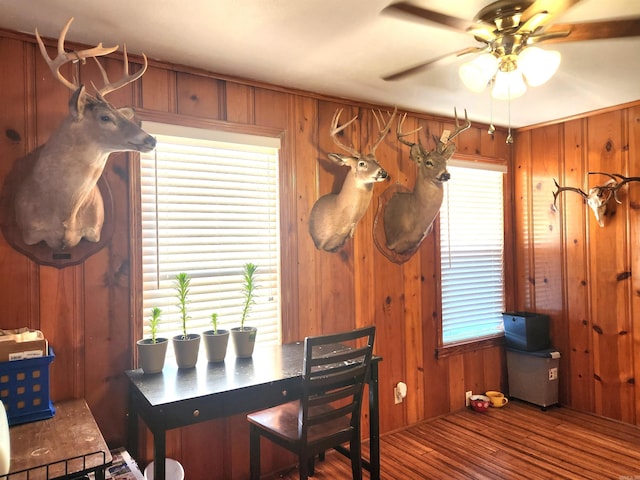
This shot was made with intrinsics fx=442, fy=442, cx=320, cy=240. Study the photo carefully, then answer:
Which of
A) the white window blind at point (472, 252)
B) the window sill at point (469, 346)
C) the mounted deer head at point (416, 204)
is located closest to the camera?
the mounted deer head at point (416, 204)

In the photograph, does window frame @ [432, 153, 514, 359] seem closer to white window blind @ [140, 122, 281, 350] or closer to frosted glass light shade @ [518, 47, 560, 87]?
white window blind @ [140, 122, 281, 350]

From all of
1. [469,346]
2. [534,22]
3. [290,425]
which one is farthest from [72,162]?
[469,346]

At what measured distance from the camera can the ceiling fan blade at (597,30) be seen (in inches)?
77.7

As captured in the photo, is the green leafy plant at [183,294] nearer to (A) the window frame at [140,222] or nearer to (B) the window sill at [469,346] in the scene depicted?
(A) the window frame at [140,222]

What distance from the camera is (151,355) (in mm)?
2201

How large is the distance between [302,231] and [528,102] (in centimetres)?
198

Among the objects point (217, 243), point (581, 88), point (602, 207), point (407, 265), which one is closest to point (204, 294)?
point (217, 243)

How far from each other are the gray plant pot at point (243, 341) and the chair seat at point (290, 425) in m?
0.35

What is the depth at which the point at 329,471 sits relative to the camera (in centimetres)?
278

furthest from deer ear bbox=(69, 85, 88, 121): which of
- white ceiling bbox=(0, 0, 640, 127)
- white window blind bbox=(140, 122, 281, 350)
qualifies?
white window blind bbox=(140, 122, 281, 350)

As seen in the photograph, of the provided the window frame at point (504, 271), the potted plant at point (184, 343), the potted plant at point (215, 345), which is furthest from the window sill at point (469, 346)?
the potted plant at point (184, 343)

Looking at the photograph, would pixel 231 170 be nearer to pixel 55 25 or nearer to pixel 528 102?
pixel 55 25

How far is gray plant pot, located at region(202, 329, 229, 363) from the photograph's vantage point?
2.39 m

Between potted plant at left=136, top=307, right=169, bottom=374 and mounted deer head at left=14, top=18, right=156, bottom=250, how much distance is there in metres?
0.56
